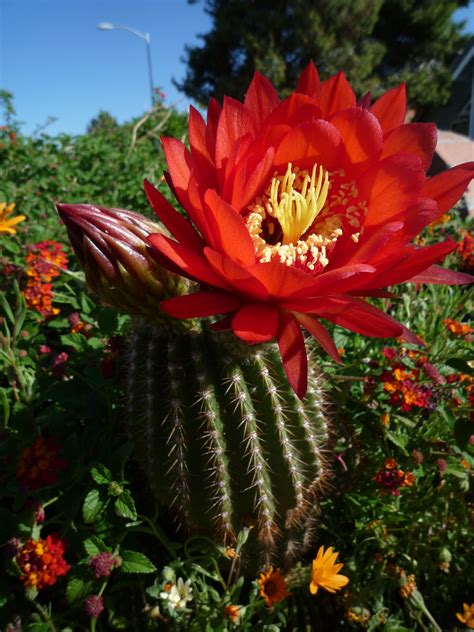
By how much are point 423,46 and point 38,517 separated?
18.7 metres

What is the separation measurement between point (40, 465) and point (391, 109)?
1001 millimetres

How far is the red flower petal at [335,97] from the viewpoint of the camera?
0.88 metres

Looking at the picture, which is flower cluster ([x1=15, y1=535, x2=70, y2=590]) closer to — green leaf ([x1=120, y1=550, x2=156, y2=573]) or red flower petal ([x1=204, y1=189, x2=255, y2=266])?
green leaf ([x1=120, y1=550, x2=156, y2=573])

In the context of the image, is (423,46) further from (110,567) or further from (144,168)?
(110,567)

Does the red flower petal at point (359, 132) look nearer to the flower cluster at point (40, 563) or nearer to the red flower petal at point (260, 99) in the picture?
the red flower petal at point (260, 99)

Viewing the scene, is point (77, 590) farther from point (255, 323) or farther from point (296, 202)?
point (296, 202)

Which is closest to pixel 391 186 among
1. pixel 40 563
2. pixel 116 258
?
pixel 116 258

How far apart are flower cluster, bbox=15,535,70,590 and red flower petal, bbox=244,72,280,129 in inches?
36.4

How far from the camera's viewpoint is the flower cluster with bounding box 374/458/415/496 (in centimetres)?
125

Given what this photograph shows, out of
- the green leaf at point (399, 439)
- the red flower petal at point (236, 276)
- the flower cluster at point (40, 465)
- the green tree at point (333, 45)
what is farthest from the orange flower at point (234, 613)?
the green tree at point (333, 45)

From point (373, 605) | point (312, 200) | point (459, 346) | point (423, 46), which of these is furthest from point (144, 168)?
point (423, 46)

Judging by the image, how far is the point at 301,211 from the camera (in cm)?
89

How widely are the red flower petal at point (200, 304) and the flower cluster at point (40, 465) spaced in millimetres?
548

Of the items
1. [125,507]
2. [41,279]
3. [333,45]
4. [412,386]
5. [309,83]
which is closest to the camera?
[309,83]
